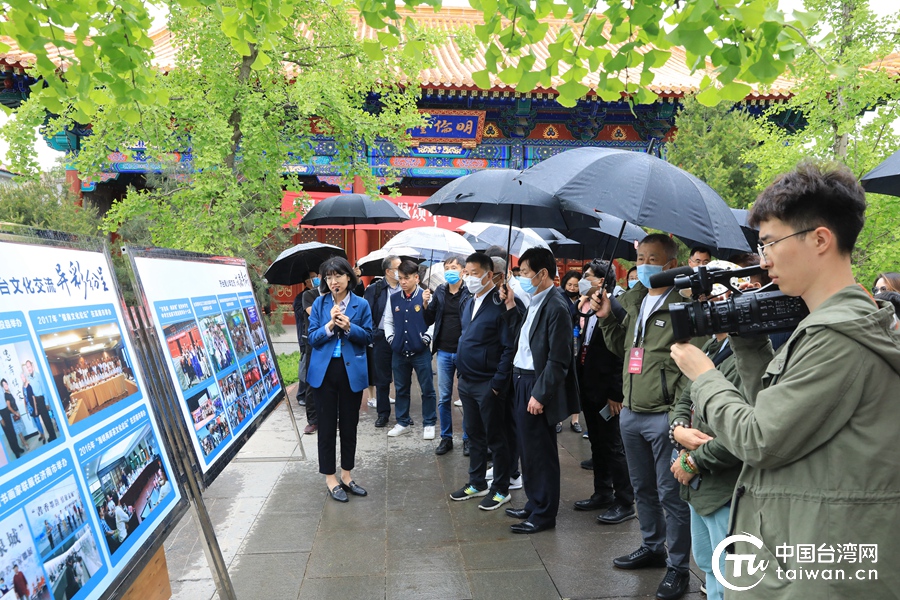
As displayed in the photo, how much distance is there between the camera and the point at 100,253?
2023mm

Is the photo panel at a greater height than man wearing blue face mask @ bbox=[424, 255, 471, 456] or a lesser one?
greater

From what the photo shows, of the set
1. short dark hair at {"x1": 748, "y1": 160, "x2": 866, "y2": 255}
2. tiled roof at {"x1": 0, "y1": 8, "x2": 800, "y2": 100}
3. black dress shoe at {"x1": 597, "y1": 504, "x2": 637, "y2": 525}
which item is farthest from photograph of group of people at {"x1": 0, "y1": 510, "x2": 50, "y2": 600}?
tiled roof at {"x1": 0, "y1": 8, "x2": 800, "y2": 100}

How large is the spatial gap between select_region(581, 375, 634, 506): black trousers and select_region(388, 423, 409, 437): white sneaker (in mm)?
2393

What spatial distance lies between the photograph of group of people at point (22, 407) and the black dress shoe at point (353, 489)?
3319 mm

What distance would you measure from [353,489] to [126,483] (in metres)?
3.00

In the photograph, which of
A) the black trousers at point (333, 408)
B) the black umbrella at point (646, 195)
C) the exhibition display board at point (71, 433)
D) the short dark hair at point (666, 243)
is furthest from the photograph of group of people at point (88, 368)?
the short dark hair at point (666, 243)

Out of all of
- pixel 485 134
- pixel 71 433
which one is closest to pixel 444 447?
pixel 71 433

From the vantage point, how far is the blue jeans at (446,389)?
5.79 metres

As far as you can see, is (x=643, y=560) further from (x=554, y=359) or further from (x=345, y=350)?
(x=345, y=350)

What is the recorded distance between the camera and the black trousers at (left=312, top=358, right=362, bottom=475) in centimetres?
449

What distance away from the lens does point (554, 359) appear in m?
3.77

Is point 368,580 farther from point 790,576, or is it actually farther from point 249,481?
point 790,576

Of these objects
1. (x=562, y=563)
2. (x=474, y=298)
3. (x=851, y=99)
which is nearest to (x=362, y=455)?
(x=474, y=298)

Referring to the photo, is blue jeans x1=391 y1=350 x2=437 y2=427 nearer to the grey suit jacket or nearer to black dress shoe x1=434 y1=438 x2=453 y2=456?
black dress shoe x1=434 y1=438 x2=453 y2=456
